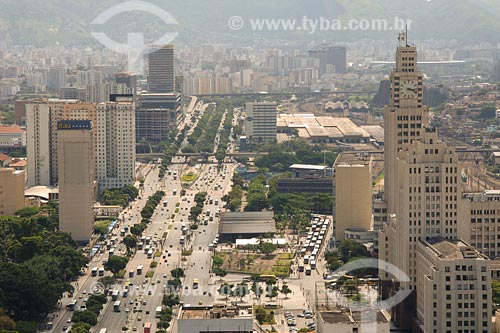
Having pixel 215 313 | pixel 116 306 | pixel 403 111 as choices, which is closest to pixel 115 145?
pixel 403 111

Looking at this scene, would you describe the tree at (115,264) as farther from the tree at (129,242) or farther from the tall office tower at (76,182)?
the tall office tower at (76,182)

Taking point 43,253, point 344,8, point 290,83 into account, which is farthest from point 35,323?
point 344,8

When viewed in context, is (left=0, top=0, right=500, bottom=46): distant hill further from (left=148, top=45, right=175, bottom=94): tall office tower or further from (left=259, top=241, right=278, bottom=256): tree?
(left=259, top=241, right=278, bottom=256): tree

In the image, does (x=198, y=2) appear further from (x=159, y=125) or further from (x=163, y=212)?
(x=163, y=212)

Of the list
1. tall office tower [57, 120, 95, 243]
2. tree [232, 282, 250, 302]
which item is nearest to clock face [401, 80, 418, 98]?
tree [232, 282, 250, 302]

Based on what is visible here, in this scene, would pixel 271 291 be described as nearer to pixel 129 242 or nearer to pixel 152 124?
pixel 129 242

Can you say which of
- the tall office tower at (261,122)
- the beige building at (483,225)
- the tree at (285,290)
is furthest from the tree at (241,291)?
the tall office tower at (261,122)

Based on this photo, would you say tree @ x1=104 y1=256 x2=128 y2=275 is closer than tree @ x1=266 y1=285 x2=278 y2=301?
No
